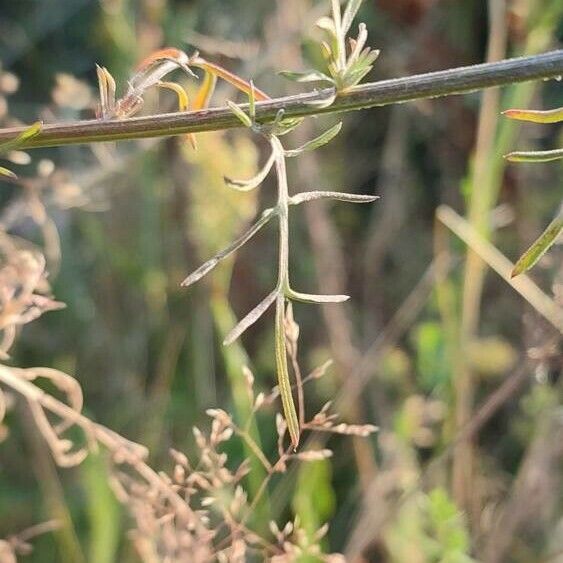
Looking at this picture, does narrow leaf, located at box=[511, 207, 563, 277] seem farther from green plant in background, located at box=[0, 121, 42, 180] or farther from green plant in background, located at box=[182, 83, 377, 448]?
green plant in background, located at box=[0, 121, 42, 180]

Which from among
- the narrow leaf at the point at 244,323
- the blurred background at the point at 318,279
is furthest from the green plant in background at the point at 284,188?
the blurred background at the point at 318,279

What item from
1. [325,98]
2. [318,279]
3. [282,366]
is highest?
[325,98]

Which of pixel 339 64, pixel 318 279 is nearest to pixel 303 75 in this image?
pixel 339 64

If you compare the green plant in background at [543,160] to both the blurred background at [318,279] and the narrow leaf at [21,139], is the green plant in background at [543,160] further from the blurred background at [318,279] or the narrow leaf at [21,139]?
the blurred background at [318,279]

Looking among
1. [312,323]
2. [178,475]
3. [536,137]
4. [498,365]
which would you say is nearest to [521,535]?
[498,365]

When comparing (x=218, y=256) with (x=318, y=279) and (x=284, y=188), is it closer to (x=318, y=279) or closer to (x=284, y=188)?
(x=284, y=188)
